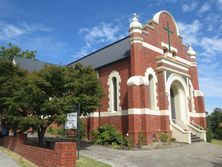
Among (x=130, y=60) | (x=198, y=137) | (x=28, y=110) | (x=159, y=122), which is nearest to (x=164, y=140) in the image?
(x=159, y=122)

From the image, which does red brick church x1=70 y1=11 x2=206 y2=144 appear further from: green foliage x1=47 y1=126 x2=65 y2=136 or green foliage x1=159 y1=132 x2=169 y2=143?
green foliage x1=47 y1=126 x2=65 y2=136

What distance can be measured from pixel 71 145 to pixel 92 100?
18.1ft

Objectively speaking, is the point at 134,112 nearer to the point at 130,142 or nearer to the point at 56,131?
the point at 130,142

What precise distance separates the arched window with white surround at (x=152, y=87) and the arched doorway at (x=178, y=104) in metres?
3.15

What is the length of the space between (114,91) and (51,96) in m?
8.75

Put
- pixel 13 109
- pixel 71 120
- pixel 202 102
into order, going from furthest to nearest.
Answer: pixel 202 102 → pixel 13 109 → pixel 71 120

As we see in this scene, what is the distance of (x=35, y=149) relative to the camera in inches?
449

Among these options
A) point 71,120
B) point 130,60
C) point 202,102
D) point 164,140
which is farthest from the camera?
point 202,102

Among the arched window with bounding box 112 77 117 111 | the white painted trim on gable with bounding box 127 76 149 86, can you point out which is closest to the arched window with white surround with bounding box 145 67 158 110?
the white painted trim on gable with bounding box 127 76 149 86

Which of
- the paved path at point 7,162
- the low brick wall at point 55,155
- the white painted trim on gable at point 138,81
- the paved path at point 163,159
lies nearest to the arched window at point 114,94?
the white painted trim on gable at point 138,81

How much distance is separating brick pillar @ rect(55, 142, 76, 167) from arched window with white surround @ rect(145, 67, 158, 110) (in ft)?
37.9

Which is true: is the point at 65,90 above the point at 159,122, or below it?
above

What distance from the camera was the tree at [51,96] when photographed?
13.5 m

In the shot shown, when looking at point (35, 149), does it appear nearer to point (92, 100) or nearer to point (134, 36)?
point (92, 100)
